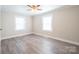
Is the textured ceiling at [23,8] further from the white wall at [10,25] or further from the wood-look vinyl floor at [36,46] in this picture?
the wood-look vinyl floor at [36,46]

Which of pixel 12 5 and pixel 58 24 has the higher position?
pixel 12 5

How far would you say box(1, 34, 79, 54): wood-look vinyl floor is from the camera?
6.31ft

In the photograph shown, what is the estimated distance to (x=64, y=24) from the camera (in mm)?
1971

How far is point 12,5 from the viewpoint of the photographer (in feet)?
6.18

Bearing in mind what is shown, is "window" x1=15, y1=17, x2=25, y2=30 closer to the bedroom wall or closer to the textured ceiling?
the textured ceiling

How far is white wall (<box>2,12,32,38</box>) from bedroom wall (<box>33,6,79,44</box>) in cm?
16

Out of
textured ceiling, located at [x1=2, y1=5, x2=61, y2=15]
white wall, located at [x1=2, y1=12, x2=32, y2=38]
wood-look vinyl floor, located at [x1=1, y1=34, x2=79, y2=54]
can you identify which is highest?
textured ceiling, located at [x1=2, y1=5, x2=61, y2=15]

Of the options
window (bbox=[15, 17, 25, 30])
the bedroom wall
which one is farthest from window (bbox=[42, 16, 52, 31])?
window (bbox=[15, 17, 25, 30])

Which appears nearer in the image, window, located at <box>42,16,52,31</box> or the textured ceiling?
the textured ceiling

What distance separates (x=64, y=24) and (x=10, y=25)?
1181 mm
